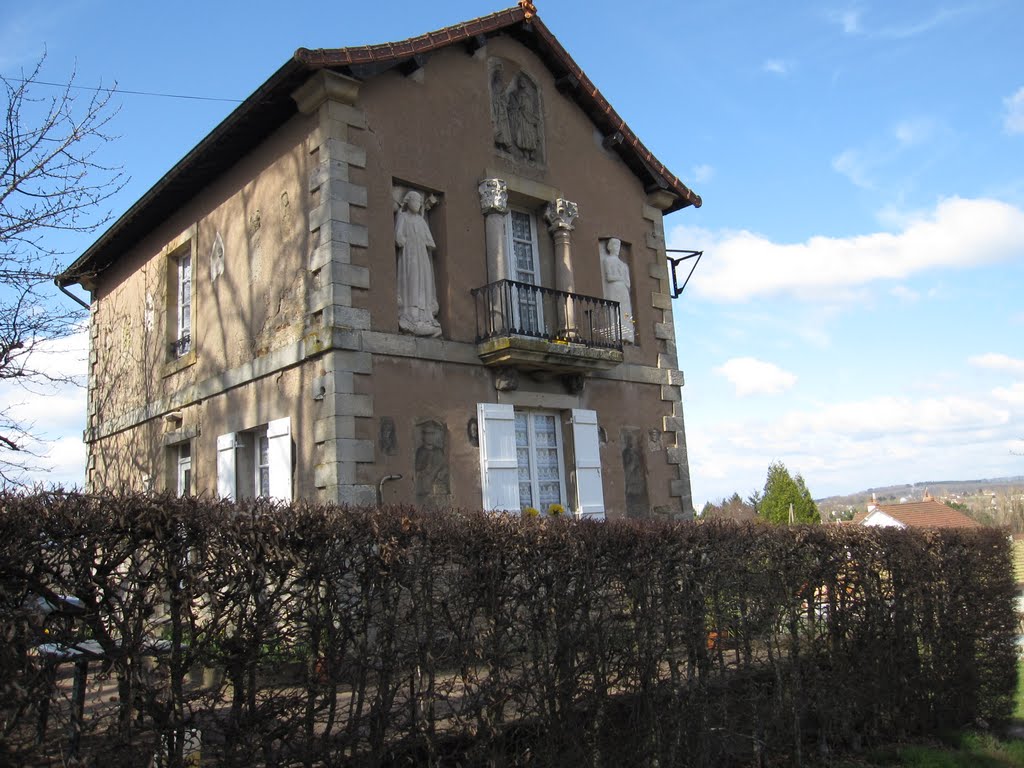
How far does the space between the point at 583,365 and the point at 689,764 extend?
241 inches

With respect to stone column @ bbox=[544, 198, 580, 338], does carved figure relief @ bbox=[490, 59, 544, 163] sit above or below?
above

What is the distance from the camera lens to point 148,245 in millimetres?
14328

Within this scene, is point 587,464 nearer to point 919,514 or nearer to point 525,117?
point 525,117

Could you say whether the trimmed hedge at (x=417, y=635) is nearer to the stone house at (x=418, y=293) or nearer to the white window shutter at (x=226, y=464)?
the stone house at (x=418, y=293)

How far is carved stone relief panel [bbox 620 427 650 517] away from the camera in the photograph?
40.4ft

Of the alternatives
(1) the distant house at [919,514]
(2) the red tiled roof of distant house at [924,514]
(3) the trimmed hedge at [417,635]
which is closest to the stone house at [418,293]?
(3) the trimmed hedge at [417,635]

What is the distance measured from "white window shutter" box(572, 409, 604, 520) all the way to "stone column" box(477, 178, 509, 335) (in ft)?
6.45

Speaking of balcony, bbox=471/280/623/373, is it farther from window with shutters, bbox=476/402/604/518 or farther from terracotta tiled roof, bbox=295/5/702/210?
terracotta tiled roof, bbox=295/5/702/210

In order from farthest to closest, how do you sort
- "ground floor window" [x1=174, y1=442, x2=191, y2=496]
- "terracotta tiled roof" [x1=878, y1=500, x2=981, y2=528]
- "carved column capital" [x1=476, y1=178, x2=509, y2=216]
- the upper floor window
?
"terracotta tiled roof" [x1=878, y1=500, x2=981, y2=528], the upper floor window, "ground floor window" [x1=174, y1=442, x2=191, y2=496], "carved column capital" [x1=476, y1=178, x2=509, y2=216]

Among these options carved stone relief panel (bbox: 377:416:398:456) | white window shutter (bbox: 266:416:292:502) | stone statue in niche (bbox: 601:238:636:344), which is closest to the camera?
carved stone relief panel (bbox: 377:416:398:456)

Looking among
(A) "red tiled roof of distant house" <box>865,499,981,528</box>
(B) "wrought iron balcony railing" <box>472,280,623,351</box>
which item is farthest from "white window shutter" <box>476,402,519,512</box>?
(A) "red tiled roof of distant house" <box>865,499,981,528</box>

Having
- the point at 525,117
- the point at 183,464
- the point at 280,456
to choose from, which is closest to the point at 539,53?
the point at 525,117

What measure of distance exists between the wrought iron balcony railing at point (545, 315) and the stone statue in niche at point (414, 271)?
0.73m

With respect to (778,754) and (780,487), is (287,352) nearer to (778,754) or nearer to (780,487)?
(778,754)
